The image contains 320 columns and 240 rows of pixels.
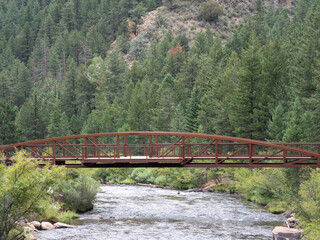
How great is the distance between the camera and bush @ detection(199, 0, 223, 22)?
14450cm

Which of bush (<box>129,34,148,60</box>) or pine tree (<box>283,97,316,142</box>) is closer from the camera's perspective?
pine tree (<box>283,97,316,142</box>)

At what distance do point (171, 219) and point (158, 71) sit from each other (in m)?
74.3

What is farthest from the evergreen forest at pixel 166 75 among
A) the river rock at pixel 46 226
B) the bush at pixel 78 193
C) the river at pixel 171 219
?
the river rock at pixel 46 226

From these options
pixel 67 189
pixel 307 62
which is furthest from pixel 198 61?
pixel 67 189

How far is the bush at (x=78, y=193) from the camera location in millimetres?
39562

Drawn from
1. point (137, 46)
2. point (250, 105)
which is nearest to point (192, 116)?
point (250, 105)

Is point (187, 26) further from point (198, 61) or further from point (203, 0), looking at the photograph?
point (198, 61)

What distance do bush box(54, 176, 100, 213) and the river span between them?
1.03m

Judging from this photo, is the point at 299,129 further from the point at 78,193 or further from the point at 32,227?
the point at 32,227

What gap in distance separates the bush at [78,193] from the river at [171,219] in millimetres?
1029

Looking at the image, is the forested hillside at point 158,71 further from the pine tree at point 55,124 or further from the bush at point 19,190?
the bush at point 19,190

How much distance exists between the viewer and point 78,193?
132 ft

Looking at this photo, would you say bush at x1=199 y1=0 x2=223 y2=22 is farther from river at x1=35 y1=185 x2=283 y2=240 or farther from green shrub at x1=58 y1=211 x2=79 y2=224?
green shrub at x1=58 y1=211 x2=79 y2=224

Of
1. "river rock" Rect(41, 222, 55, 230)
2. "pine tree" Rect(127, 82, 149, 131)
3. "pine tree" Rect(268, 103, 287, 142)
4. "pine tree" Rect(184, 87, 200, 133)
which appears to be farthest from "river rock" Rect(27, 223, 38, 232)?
"pine tree" Rect(127, 82, 149, 131)
